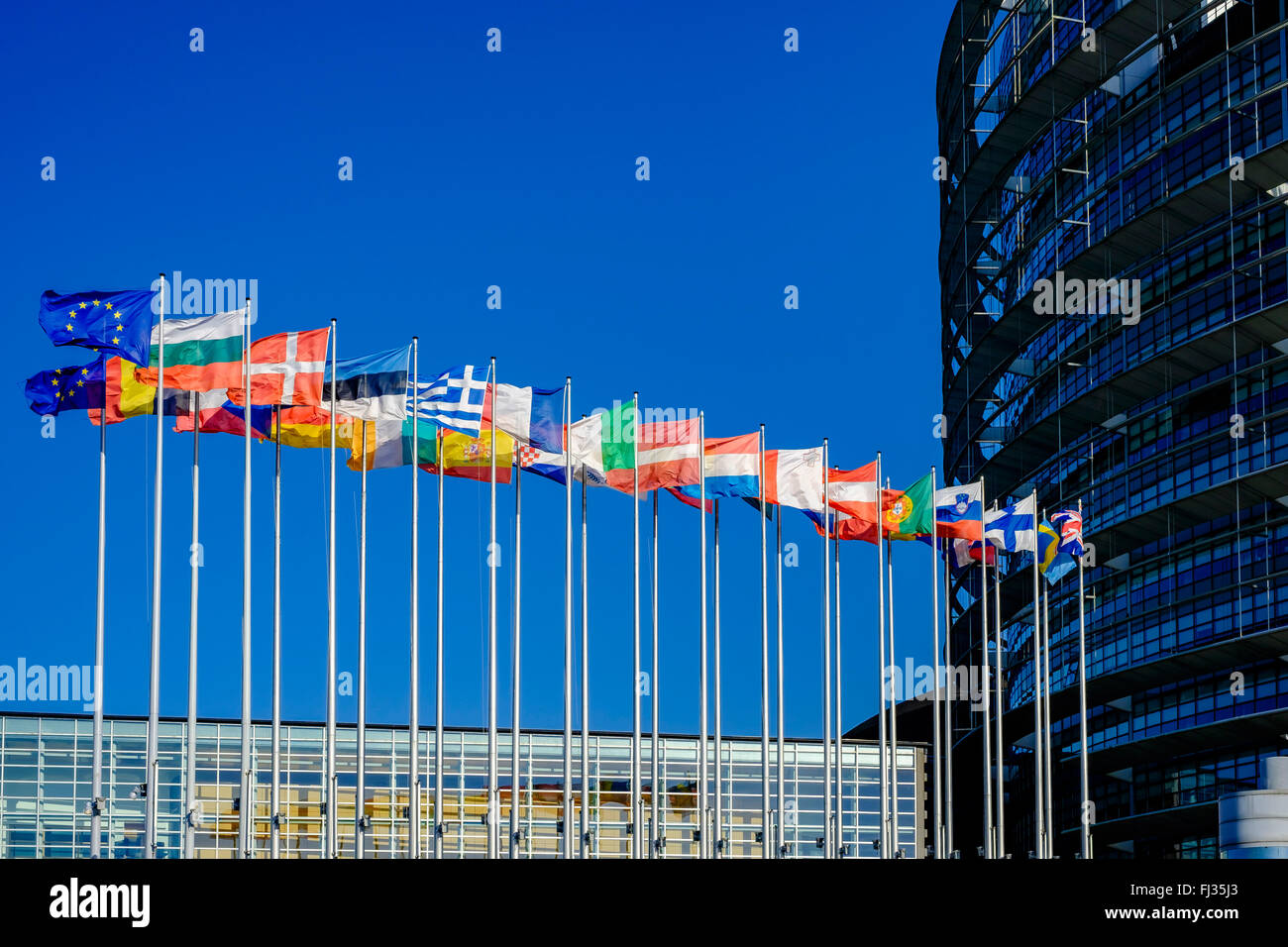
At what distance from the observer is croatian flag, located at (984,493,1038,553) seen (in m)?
57.7

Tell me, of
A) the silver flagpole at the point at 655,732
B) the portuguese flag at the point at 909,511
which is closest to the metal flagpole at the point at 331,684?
the silver flagpole at the point at 655,732

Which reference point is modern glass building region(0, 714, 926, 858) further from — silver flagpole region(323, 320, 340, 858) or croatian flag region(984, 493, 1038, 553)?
silver flagpole region(323, 320, 340, 858)

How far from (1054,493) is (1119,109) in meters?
16.7

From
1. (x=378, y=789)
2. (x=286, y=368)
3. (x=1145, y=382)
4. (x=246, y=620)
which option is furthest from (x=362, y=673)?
(x=1145, y=382)

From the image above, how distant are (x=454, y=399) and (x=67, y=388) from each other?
30.3ft

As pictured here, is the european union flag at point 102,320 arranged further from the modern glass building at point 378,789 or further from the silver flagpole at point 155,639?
the modern glass building at point 378,789

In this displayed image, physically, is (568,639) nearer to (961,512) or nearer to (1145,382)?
(961,512)

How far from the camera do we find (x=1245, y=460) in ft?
217

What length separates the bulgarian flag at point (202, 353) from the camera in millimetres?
41688

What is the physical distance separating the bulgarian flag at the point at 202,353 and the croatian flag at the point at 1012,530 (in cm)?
2631

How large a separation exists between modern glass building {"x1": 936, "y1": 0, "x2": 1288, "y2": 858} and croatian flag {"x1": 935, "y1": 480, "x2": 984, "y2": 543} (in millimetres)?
13157
